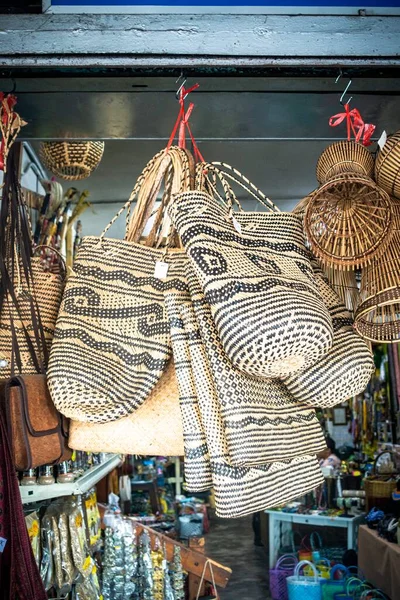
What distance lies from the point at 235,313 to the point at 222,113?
97cm

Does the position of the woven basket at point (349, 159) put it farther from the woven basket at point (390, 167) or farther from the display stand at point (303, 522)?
the display stand at point (303, 522)

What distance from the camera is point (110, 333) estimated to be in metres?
1.47

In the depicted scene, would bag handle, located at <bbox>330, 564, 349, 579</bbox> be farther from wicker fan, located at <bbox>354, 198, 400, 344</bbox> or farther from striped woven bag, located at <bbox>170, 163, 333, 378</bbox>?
striped woven bag, located at <bbox>170, 163, 333, 378</bbox>

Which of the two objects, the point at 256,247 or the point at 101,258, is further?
the point at 101,258

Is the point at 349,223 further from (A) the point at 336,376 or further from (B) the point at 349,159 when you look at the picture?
(A) the point at 336,376

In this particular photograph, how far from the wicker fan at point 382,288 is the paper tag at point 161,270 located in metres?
0.46

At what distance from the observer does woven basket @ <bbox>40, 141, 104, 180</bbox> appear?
3430 millimetres

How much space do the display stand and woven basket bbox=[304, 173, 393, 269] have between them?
15.3ft

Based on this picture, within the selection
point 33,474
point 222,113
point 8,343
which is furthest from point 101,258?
point 33,474

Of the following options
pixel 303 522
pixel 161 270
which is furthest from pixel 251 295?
pixel 303 522

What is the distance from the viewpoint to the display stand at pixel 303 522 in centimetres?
579

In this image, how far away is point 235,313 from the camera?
120 cm

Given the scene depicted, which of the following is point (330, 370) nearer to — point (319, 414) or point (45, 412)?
point (45, 412)

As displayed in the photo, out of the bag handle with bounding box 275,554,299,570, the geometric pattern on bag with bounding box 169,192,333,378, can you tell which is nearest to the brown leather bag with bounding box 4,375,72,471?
the geometric pattern on bag with bounding box 169,192,333,378
